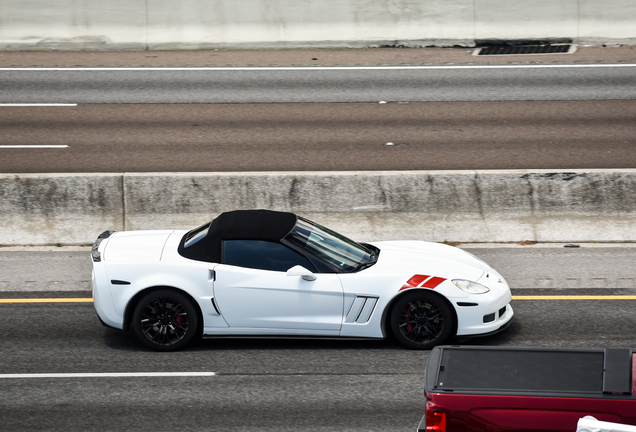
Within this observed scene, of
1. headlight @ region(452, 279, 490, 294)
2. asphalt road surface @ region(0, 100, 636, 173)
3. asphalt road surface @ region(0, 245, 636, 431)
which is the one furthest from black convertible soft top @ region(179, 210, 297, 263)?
asphalt road surface @ region(0, 100, 636, 173)

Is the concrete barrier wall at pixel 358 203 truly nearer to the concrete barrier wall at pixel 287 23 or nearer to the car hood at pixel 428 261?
the car hood at pixel 428 261

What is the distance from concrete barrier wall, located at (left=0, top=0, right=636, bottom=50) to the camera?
2105 cm

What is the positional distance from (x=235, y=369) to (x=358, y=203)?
14.5 feet

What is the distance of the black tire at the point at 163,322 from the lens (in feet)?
24.8

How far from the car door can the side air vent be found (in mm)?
113

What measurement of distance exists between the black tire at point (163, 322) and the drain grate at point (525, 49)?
15410 mm

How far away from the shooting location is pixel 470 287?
7.62 meters

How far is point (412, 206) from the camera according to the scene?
1112cm

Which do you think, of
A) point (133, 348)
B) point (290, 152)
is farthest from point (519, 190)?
point (133, 348)

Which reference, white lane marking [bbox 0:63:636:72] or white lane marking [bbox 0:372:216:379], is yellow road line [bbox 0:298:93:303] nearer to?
white lane marking [bbox 0:372:216:379]

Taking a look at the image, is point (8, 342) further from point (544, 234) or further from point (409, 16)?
point (409, 16)

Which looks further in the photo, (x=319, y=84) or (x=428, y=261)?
(x=319, y=84)

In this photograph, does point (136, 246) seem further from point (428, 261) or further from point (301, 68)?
point (301, 68)

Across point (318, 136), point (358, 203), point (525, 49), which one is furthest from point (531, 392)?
point (525, 49)
